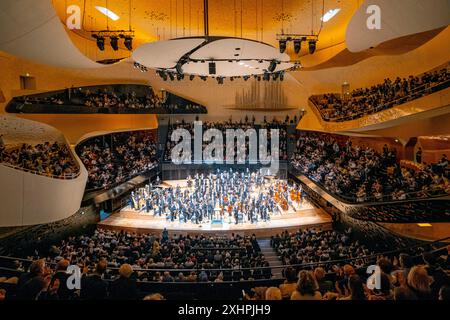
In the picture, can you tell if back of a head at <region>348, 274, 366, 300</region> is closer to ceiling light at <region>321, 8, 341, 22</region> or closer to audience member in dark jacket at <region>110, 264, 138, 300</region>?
audience member in dark jacket at <region>110, 264, 138, 300</region>

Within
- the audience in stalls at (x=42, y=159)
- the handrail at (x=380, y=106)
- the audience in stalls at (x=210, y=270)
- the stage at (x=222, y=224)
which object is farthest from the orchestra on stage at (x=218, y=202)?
the handrail at (x=380, y=106)

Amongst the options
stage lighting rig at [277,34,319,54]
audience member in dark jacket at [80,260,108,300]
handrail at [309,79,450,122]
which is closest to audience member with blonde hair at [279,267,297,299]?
audience member in dark jacket at [80,260,108,300]

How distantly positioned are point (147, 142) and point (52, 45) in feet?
36.5

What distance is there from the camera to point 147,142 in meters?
19.9

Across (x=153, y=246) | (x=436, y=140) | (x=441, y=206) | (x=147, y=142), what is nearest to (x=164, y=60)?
(x=153, y=246)

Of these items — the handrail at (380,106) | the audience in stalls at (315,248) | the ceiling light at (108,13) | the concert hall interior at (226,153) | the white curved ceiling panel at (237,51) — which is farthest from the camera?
the ceiling light at (108,13)

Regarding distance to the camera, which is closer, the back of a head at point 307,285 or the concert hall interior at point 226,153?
the back of a head at point 307,285

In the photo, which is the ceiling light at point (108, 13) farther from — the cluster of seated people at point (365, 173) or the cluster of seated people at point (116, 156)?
the cluster of seated people at point (365, 173)

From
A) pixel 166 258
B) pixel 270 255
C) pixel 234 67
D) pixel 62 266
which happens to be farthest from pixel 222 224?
pixel 62 266

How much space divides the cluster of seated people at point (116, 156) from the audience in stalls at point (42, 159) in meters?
1.15

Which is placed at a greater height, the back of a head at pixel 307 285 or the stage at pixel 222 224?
the back of a head at pixel 307 285

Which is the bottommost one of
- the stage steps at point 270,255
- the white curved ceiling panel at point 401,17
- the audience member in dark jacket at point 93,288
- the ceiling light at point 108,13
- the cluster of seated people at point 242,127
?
the stage steps at point 270,255

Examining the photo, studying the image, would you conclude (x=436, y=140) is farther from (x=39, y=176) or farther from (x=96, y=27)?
(x=96, y=27)

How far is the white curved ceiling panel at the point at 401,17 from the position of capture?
6539 millimetres
